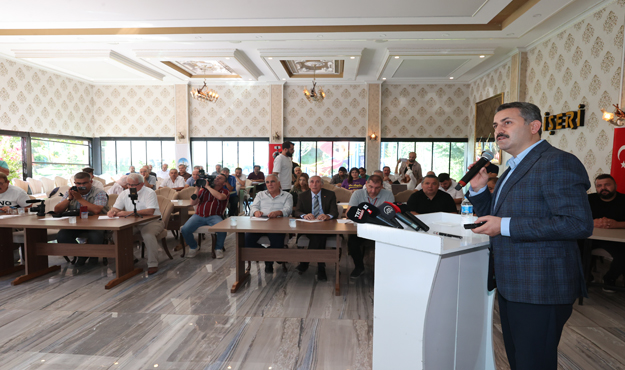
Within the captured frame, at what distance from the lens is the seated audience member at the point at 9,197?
4.70 meters

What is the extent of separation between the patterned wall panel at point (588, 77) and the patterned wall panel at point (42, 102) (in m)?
14.1

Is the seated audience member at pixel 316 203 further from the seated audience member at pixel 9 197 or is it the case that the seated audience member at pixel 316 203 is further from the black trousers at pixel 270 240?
the seated audience member at pixel 9 197

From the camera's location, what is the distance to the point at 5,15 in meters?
7.01

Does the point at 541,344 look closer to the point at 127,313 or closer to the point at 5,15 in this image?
the point at 127,313

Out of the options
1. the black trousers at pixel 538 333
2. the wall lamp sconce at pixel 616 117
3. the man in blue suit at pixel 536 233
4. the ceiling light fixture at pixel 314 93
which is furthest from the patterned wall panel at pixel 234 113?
the black trousers at pixel 538 333

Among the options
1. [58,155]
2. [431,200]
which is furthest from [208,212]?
[58,155]

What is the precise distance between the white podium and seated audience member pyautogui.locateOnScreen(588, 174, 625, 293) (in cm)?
332

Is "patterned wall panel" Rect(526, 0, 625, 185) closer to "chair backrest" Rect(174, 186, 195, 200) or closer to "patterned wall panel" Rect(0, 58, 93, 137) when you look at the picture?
"chair backrest" Rect(174, 186, 195, 200)

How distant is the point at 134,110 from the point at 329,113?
24.6ft

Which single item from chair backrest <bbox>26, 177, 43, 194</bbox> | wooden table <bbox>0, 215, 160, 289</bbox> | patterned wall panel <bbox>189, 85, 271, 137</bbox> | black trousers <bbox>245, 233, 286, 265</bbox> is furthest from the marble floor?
patterned wall panel <bbox>189, 85, 271, 137</bbox>

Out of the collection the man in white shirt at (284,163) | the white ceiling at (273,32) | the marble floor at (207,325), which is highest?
the white ceiling at (273,32)

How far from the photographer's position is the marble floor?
2551 millimetres

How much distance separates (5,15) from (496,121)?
9.41m

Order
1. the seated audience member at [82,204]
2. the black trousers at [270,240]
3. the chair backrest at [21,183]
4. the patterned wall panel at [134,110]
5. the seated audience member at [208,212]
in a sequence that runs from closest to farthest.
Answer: the black trousers at [270,240], the seated audience member at [82,204], the seated audience member at [208,212], the chair backrest at [21,183], the patterned wall panel at [134,110]
